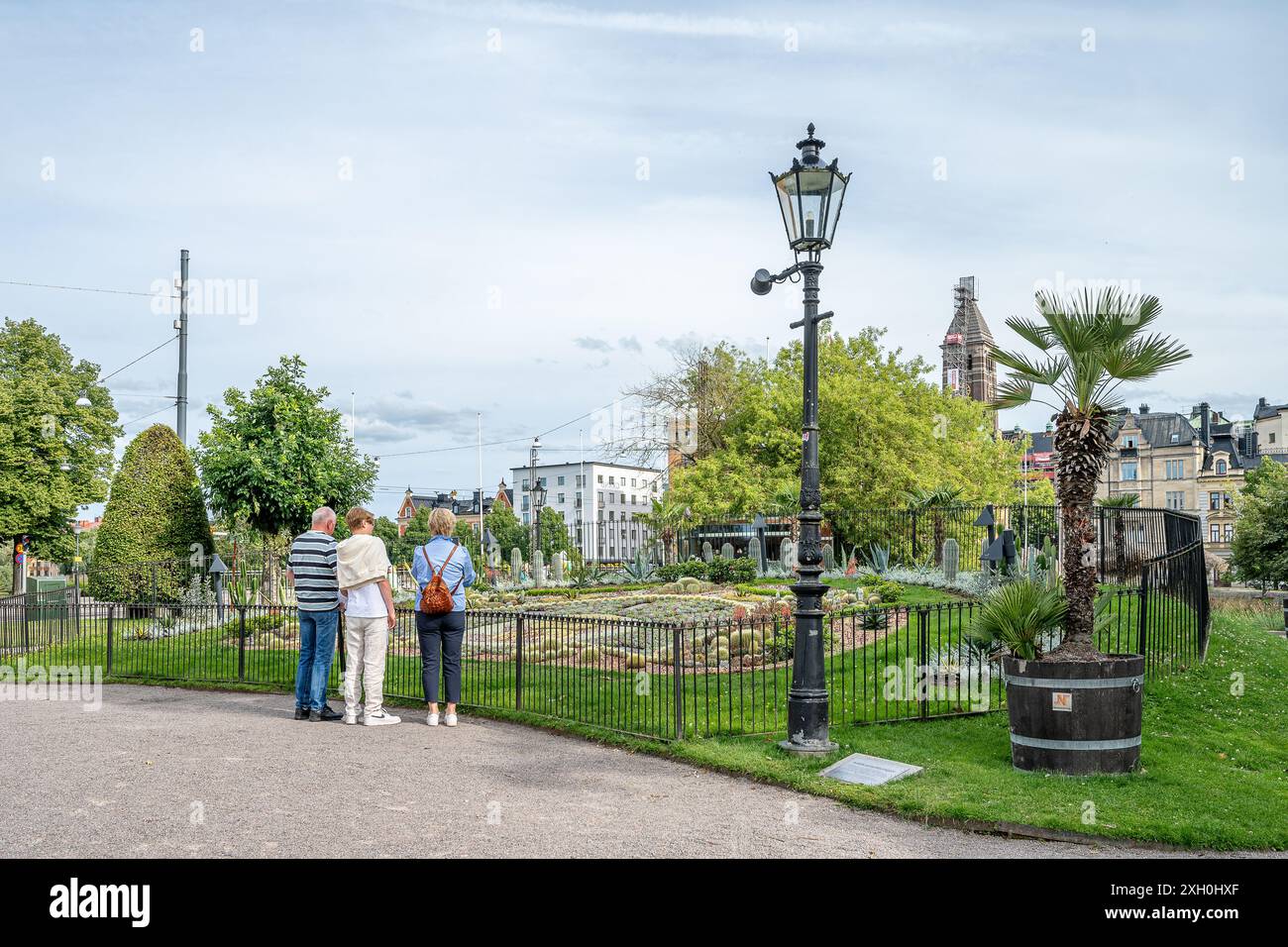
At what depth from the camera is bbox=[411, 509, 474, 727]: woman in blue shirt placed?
375 inches

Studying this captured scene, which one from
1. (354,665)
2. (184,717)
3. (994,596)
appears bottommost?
(184,717)

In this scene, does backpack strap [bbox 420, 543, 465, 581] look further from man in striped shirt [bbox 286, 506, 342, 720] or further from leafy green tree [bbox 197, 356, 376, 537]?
leafy green tree [bbox 197, 356, 376, 537]

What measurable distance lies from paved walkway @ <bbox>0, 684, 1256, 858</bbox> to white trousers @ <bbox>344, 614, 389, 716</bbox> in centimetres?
36

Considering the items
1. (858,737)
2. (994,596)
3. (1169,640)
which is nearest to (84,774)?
(858,737)

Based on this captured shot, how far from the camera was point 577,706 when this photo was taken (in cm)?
1045

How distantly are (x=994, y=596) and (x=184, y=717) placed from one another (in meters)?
8.44

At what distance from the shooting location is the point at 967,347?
392 ft

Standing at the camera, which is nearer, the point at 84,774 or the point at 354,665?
the point at 84,774

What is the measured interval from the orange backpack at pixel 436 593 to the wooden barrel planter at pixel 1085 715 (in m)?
5.20

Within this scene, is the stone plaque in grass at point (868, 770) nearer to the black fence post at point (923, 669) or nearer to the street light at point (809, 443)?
the street light at point (809, 443)

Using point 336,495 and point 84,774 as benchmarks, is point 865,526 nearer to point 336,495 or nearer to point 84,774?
point 336,495

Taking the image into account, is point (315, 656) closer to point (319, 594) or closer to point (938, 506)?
point (319, 594)

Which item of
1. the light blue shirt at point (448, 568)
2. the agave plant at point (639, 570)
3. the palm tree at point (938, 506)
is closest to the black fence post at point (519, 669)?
the light blue shirt at point (448, 568)

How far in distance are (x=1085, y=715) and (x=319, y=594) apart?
7103 mm
